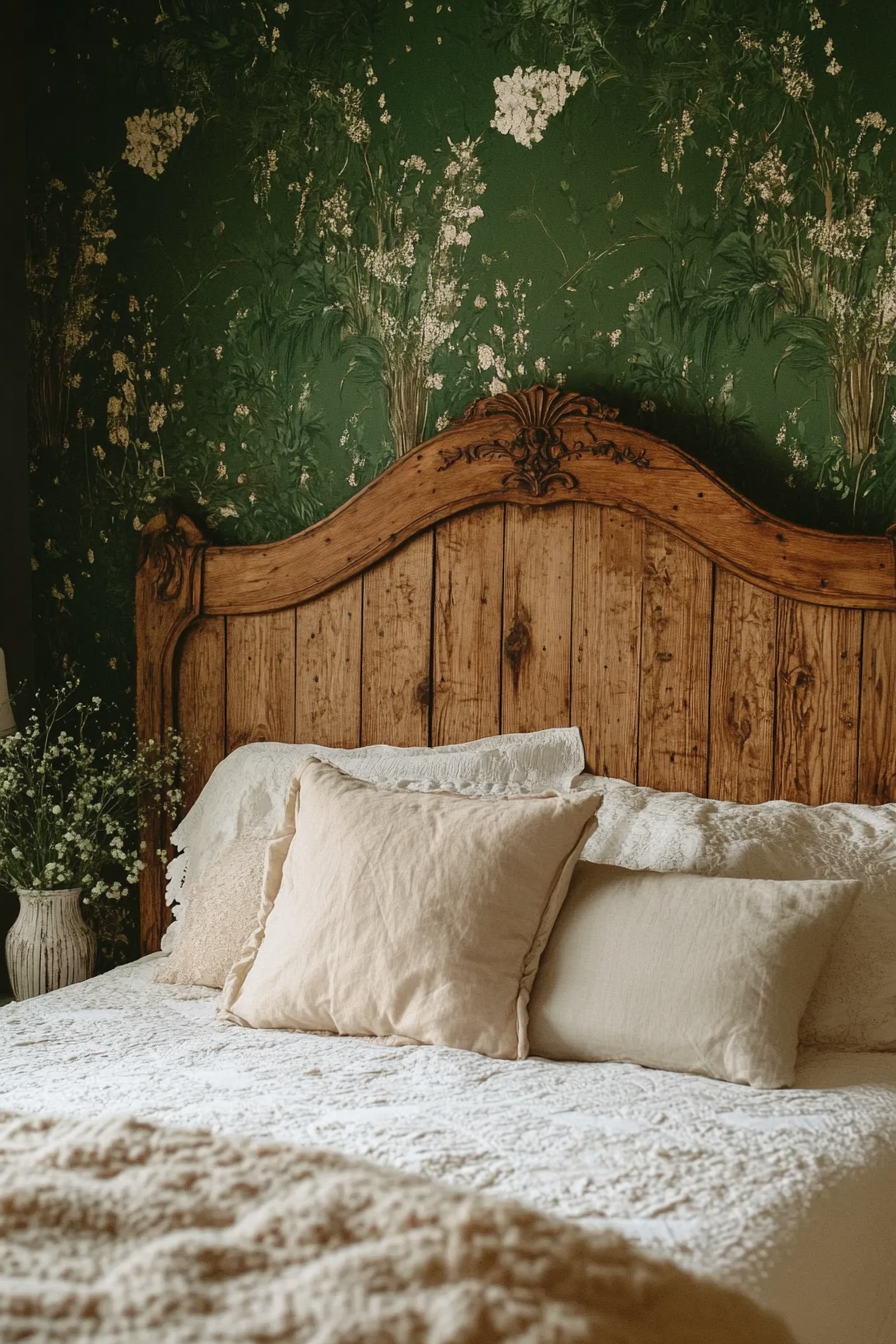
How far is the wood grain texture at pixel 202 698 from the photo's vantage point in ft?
8.71

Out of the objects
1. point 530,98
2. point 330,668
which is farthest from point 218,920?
point 530,98

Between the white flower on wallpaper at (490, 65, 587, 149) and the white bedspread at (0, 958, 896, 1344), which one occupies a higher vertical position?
the white flower on wallpaper at (490, 65, 587, 149)

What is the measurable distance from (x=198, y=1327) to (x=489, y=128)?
228 centimetres

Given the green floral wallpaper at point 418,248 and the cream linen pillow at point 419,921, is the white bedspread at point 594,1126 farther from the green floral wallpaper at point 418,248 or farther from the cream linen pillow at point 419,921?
the green floral wallpaper at point 418,248

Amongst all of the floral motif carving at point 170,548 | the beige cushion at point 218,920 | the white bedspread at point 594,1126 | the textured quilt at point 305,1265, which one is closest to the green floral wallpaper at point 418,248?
the floral motif carving at point 170,548

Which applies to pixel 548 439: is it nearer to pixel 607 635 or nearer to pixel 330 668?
pixel 607 635

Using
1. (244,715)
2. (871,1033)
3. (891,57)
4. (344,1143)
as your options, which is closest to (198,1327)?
(344,1143)

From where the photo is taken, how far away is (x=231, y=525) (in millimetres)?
2762

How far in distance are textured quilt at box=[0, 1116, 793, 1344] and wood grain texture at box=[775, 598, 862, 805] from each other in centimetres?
127

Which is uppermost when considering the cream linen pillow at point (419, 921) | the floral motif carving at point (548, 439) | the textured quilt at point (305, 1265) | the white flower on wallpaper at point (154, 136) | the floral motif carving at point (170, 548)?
the white flower on wallpaper at point (154, 136)

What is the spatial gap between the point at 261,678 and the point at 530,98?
1.34 metres

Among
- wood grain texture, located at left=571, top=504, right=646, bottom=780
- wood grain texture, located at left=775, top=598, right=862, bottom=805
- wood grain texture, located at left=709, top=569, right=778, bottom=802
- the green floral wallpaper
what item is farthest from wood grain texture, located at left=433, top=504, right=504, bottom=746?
wood grain texture, located at left=775, top=598, right=862, bottom=805

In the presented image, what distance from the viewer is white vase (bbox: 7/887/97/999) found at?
2494 millimetres

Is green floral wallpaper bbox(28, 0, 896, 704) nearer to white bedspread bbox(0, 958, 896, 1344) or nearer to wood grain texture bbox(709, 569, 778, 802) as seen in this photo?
wood grain texture bbox(709, 569, 778, 802)
